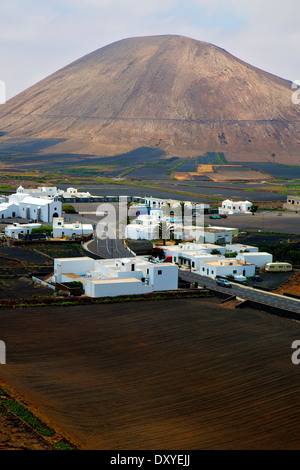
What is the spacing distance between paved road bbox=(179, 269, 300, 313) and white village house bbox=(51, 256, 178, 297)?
208 centimetres

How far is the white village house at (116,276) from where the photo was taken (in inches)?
1184

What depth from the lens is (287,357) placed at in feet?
72.3

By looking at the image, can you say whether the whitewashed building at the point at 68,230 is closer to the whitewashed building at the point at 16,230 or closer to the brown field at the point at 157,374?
the whitewashed building at the point at 16,230

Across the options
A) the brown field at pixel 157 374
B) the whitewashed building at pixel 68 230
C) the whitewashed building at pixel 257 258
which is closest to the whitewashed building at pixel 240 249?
the whitewashed building at pixel 257 258

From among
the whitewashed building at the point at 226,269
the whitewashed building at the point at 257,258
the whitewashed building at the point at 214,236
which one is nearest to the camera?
the whitewashed building at the point at 226,269

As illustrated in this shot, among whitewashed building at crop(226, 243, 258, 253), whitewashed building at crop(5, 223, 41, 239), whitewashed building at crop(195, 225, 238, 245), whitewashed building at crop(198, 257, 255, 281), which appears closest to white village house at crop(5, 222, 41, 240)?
whitewashed building at crop(5, 223, 41, 239)

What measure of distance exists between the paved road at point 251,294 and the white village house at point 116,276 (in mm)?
2076

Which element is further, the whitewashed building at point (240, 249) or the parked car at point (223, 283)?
the whitewashed building at point (240, 249)

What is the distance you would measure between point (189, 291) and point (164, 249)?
9.57 m

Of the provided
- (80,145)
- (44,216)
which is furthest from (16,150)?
(44,216)

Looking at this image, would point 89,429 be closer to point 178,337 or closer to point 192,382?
A: point 192,382

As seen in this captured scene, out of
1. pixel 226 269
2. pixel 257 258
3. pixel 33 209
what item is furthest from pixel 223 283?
pixel 33 209

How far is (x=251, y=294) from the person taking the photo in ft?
101

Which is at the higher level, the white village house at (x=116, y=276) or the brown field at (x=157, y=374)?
the white village house at (x=116, y=276)
